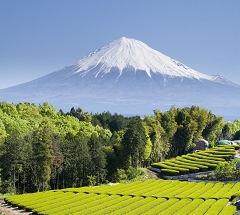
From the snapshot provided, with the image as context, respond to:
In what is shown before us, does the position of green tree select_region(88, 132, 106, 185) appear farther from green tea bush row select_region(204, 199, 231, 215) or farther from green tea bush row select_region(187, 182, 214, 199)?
green tea bush row select_region(204, 199, 231, 215)

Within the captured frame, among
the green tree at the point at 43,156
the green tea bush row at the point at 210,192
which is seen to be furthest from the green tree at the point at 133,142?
the green tea bush row at the point at 210,192

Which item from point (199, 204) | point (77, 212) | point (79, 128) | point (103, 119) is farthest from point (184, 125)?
point (77, 212)

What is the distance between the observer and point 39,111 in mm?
96188

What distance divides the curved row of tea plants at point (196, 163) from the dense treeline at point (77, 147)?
529cm

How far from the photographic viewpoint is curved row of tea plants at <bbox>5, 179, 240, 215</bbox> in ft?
104

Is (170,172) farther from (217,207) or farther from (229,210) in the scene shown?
(229,210)

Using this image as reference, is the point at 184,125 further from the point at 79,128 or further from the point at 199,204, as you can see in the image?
the point at 199,204

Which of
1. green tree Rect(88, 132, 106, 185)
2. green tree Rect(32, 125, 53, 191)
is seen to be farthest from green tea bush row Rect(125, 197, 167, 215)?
green tree Rect(88, 132, 106, 185)

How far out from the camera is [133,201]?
36375mm

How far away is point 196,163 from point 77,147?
25.3 m

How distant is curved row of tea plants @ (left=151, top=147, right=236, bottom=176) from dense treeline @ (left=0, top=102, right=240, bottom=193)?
529cm

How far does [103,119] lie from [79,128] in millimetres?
29852

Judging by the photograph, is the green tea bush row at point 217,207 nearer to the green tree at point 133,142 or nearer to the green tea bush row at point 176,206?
the green tea bush row at point 176,206

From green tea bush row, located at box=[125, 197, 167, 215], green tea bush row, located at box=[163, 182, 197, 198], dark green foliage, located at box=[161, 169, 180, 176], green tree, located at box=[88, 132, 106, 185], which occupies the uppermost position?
green tree, located at box=[88, 132, 106, 185]
